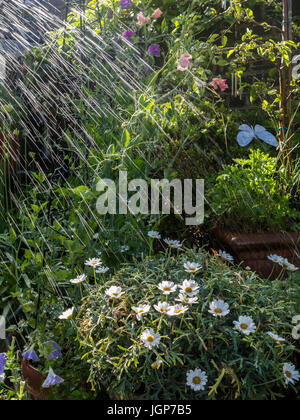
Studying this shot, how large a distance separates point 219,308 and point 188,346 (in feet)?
0.43

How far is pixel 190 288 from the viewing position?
4.16ft

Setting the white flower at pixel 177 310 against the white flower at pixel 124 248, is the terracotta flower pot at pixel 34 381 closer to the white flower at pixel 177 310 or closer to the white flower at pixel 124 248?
the white flower at pixel 177 310

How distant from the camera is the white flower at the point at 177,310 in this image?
116 centimetres

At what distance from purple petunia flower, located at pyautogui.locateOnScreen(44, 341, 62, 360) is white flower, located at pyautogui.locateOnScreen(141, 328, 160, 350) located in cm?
35

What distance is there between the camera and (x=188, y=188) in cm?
234

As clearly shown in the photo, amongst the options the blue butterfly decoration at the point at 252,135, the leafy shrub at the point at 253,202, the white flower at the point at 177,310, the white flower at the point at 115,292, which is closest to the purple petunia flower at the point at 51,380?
the white flower at the point at 115,292

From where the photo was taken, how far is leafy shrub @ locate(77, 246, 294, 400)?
112cm

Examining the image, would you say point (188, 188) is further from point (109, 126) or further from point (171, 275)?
point (171, 275)

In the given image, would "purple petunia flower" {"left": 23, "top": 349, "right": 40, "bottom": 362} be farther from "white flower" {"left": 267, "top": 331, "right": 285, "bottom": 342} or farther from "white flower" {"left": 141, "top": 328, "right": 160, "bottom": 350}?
"white flower" {"left": 267, "top": 331, "right": 285, "bottom": 342}

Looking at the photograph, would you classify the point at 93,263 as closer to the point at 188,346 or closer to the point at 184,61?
the point at 188,346

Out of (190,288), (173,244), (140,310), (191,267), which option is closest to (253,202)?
(173,244)

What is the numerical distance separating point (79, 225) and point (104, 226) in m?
0.11

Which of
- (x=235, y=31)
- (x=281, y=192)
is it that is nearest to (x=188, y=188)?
(x=281, y=192)

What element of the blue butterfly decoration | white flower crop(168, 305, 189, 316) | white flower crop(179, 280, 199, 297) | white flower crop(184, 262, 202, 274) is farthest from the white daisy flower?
the blue butterfly decoration
